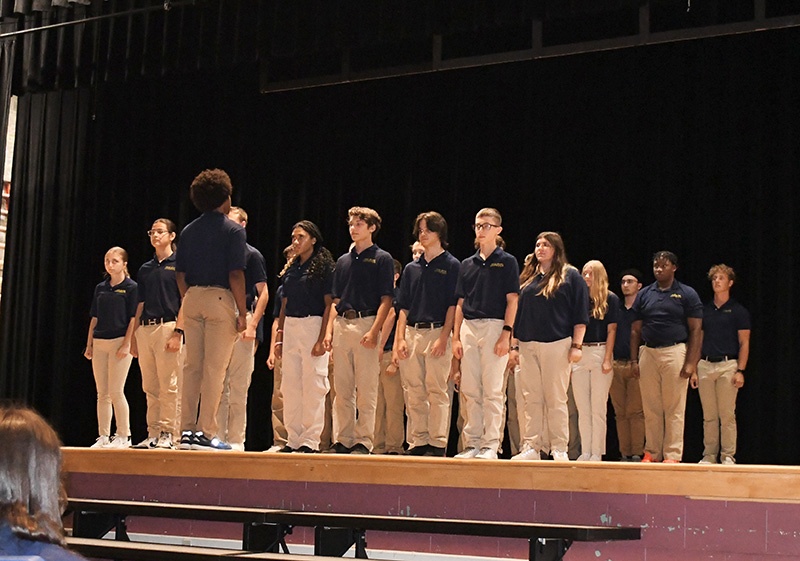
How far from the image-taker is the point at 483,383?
5883 millimetres

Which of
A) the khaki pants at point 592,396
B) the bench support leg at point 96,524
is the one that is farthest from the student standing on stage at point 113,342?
the khaki pants at point 592,396

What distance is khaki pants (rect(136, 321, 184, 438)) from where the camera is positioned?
6.98 m

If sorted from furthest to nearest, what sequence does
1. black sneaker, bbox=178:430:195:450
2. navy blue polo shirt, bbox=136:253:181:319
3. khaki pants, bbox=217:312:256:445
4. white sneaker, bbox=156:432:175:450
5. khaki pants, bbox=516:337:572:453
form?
1. navy blue polo shirt, bbox=136:253:181:319
2. khaki pants, bbox=217:312:256:445
3. white sneaker, bbox=156:432:175:450
4. khaki pants, bbox=516:337:572:453
5. black sneaker, bbox=178:430:195:450

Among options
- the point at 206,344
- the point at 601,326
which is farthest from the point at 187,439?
the point at 601,326

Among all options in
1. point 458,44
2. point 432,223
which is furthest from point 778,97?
point 432,223

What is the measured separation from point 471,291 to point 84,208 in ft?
17.1

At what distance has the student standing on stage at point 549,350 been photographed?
6.02 metres

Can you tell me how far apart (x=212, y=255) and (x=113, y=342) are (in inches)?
87.9

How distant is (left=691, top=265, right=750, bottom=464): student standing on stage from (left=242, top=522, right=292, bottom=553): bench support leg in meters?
3.98

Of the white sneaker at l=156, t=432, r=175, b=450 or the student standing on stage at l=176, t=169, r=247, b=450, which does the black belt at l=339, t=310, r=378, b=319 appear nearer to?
the student standing on stage at l=176, t=169, r=247, b=450

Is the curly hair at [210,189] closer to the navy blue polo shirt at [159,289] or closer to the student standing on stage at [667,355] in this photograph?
the navy blue polo shirt at [159,289]

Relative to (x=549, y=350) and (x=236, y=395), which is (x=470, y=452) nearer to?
(x=549, y=350)

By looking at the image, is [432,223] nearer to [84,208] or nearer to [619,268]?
[619,268]

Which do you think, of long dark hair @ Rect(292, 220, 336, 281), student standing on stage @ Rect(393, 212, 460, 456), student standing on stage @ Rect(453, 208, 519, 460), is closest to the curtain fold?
long dark hair @ Rect(292, 220, 336, 281)
